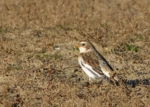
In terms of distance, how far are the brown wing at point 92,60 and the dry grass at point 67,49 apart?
16.4 inches

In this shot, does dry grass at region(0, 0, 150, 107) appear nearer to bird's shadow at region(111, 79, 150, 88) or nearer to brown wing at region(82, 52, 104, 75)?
bird's shadow at region(111, 79, 150, 88)

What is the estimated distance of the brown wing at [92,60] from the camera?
8.48 metres

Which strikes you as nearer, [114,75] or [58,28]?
[114,75]

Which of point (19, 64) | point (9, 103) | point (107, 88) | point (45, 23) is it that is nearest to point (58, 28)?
point (45, 23)

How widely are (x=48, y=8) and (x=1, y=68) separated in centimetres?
487

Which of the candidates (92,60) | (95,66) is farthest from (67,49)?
(95,66)

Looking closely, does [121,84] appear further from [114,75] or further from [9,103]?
[9,103]

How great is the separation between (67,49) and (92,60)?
252 centimetres

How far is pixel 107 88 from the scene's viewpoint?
8711 mm

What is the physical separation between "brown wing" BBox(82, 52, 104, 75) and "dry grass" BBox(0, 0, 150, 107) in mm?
417

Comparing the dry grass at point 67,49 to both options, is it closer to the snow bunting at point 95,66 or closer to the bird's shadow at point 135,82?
the bird's shadow at point 135,82

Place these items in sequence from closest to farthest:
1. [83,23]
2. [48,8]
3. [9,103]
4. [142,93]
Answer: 1. [9,103]
2. [142,93]
3. [83,23]
4. [48,8]

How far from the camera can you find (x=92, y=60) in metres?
8.70

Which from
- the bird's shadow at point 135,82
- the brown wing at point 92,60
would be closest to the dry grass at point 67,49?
the bird's shadow at point 135,82
